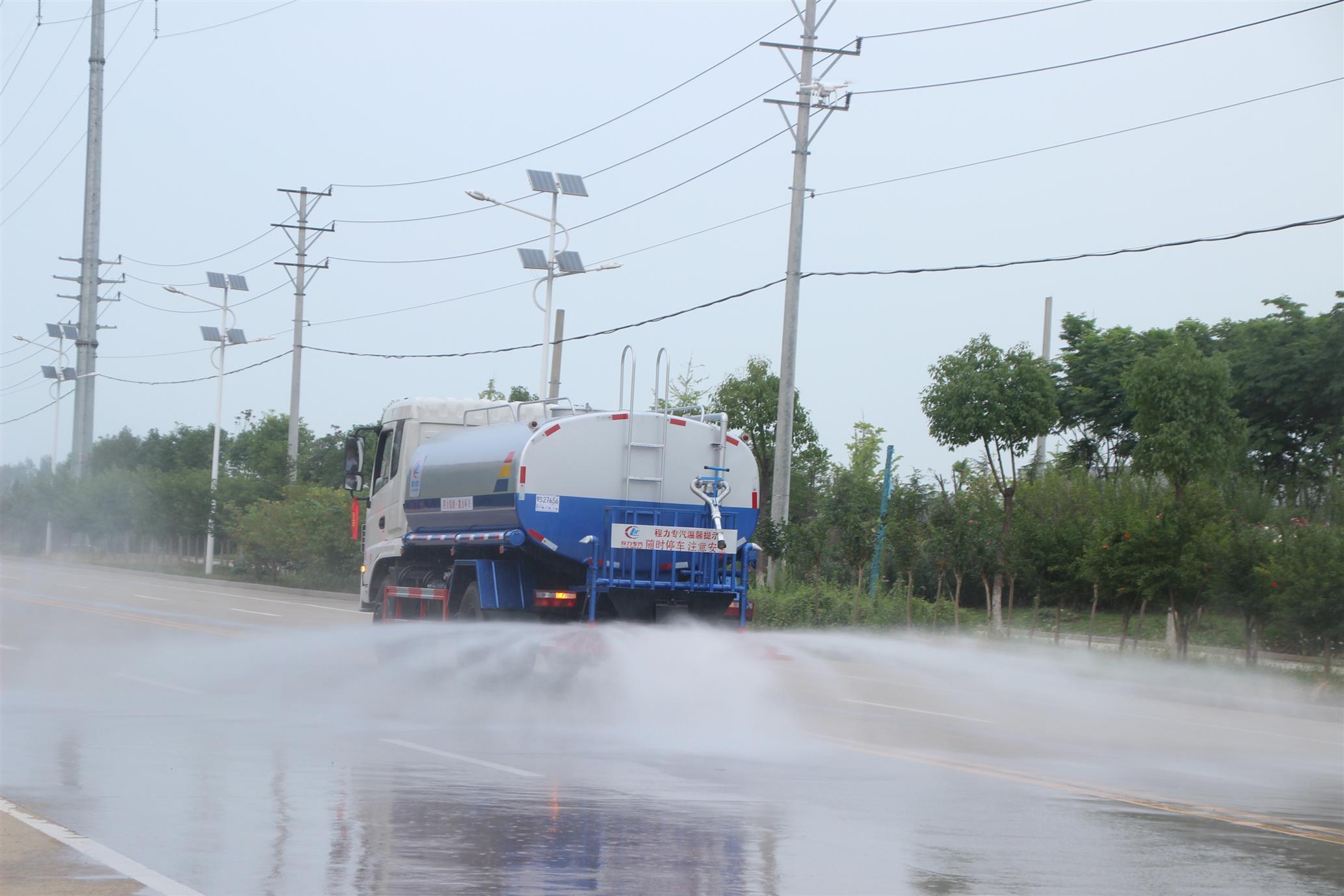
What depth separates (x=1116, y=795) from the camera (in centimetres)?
1031

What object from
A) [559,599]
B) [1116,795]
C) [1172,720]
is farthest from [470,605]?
[1172,720]

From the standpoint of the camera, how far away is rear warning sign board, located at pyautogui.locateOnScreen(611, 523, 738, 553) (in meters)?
14.9

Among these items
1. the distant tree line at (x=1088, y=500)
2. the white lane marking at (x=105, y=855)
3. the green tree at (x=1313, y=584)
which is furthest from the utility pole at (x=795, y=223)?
the white lane marking at (x=105, y=855)

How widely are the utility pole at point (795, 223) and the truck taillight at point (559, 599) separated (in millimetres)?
14031

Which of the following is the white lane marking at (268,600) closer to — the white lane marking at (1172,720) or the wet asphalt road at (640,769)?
the wet asphalt road at (640,769)

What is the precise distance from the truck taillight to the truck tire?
0.94 metres

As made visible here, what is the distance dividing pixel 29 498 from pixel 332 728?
7786 centimetres

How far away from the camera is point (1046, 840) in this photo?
828 cm

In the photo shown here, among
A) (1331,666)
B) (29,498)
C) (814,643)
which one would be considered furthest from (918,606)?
(29,498)

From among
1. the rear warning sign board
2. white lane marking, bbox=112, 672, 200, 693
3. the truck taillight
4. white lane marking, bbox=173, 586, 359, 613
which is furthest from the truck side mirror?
white lane marking, bbox=173, 586, 359, 613

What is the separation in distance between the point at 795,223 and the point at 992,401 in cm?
579

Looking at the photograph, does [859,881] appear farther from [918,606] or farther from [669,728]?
[918,606]

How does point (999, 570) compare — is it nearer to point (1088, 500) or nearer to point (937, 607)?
point (937, 607)

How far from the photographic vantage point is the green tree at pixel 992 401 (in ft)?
103
